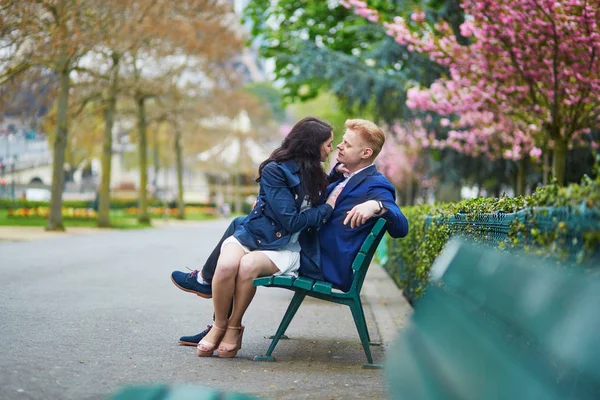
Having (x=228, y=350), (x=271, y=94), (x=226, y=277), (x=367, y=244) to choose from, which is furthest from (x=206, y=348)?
(x=271, y=94)

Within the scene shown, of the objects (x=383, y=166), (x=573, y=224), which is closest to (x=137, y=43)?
(x=383, y=166)

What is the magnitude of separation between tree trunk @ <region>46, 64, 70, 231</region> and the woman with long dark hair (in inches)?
894

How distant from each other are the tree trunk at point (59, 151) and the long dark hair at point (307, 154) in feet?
74.4

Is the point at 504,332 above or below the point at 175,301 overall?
above

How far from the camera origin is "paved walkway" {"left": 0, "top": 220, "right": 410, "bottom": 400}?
212 inches

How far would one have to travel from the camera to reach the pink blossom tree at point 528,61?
13992 mm

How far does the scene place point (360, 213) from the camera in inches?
245

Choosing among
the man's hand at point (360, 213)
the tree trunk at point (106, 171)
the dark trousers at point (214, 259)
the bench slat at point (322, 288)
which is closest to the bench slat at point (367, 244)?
the man's hand at point (360, 213)

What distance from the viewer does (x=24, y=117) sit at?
30250mm

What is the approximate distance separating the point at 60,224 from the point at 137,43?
6361 mm

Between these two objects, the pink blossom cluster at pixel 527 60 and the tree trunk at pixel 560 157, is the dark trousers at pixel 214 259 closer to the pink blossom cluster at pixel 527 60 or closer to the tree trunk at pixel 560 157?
the pink blossom cluster at pixel 527 60

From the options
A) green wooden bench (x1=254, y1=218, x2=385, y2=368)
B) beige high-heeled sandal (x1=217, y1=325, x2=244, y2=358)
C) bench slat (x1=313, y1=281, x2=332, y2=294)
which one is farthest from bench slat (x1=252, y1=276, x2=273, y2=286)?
beige high-heeled sandal (x1=217, y1=325, x2=244, y2=358)

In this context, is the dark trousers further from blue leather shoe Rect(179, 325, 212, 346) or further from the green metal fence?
the green metal fence

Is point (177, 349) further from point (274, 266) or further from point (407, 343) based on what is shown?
point (407, 343)
